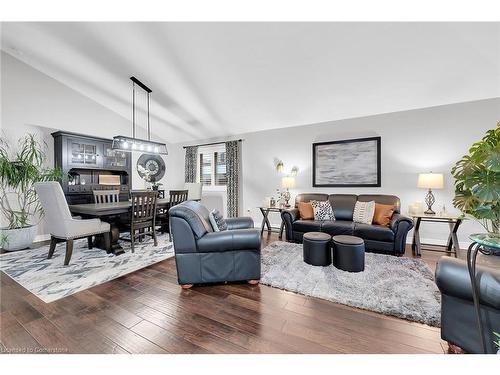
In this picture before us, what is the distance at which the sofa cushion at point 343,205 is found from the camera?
3711 millimetres

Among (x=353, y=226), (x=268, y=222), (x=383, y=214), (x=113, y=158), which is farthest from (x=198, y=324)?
(x=113, y=158)

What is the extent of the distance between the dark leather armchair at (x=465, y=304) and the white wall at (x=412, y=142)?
2887 millimetres

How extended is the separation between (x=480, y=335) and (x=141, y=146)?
4.49 meters

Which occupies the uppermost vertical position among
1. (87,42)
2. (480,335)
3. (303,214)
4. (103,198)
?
(87,42)

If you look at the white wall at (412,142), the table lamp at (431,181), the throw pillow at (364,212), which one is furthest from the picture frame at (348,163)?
the table lamp at (431,181)

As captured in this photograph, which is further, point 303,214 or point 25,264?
point 303,214

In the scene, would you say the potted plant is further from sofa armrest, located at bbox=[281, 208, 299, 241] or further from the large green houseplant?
the large green houseplant

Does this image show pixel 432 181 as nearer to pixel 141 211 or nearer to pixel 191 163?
pixel 141 211

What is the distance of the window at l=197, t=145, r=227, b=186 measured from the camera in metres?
5.70

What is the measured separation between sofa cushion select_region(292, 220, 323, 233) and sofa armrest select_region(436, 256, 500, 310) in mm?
2169

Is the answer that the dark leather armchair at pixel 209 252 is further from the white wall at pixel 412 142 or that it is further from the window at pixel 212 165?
the window at pixel 212 165
